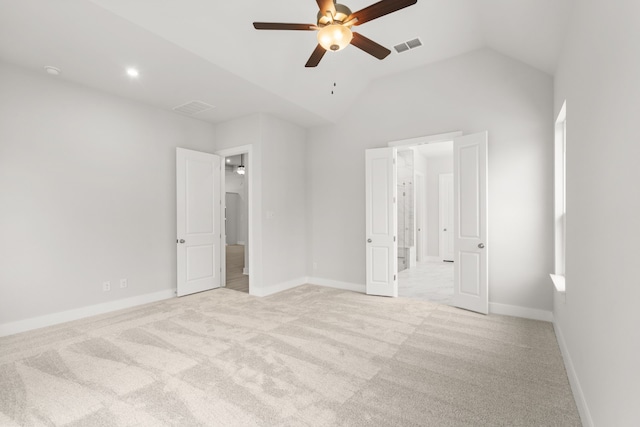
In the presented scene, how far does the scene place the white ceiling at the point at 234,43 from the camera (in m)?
2.65

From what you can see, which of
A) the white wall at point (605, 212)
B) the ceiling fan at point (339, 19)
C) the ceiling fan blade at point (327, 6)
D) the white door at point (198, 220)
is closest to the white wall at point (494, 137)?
the white wall at point (605, 212)

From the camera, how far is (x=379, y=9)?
2219mm

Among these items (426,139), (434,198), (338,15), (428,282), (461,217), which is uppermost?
(338,15)

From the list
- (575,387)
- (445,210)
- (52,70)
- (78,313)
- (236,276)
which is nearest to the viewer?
(575,387)

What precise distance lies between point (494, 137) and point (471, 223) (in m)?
1.16

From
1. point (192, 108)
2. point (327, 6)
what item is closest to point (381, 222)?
point (327, 6)

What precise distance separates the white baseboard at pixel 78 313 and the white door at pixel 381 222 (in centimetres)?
320

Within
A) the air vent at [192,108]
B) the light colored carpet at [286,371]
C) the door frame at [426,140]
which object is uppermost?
the air vent at [192,108]

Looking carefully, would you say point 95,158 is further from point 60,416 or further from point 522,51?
point 522,51

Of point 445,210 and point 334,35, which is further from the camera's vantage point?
point 445,210

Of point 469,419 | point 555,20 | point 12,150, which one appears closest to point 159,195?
point 12,150

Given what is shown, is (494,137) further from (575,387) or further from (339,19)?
(575,387)

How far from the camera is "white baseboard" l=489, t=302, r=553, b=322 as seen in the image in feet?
12.2

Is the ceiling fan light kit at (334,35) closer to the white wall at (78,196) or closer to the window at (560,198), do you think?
the window at (560,198)
